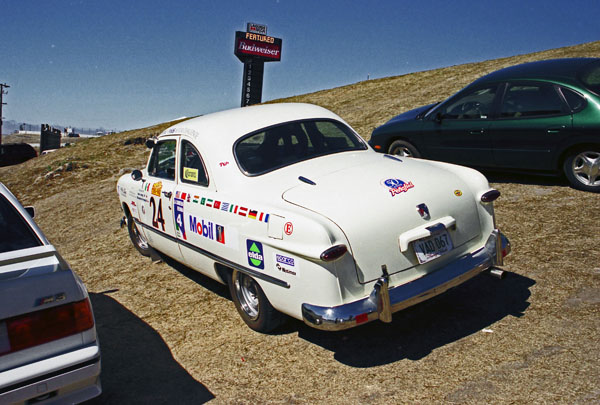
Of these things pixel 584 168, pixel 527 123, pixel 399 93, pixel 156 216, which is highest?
pixel 399 93

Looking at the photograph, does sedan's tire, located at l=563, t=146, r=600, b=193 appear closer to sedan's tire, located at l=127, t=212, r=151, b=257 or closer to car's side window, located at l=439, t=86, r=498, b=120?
car's side window, located at l=439, t=86, r=498, b=120

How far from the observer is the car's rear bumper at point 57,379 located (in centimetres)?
266

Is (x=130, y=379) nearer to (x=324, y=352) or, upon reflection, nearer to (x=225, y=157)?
(x=324, y=352)

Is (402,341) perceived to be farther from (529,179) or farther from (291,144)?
(529,179)

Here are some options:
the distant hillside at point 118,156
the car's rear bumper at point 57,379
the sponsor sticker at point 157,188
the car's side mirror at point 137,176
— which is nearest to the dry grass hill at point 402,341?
the car's rear bumper at point 57,379

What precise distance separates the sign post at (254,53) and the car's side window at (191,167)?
4336cm

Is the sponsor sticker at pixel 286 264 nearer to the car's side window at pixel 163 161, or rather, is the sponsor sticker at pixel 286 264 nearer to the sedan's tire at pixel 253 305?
the sedan's tire at pixel 253 305

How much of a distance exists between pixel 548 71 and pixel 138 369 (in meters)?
6.29

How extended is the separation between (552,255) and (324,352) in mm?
2676

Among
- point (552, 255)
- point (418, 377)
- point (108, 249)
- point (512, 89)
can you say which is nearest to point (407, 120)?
point (512, 89)

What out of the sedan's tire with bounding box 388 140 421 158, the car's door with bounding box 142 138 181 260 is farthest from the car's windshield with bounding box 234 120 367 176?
the sedan's tire with bounding box 388 140 421 158

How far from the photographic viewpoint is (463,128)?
24.6 feet

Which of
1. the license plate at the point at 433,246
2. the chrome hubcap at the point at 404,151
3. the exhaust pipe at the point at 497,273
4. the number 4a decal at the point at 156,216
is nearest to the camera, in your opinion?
the license plate at the point at 433,246

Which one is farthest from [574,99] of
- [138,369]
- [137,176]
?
[138,369]
